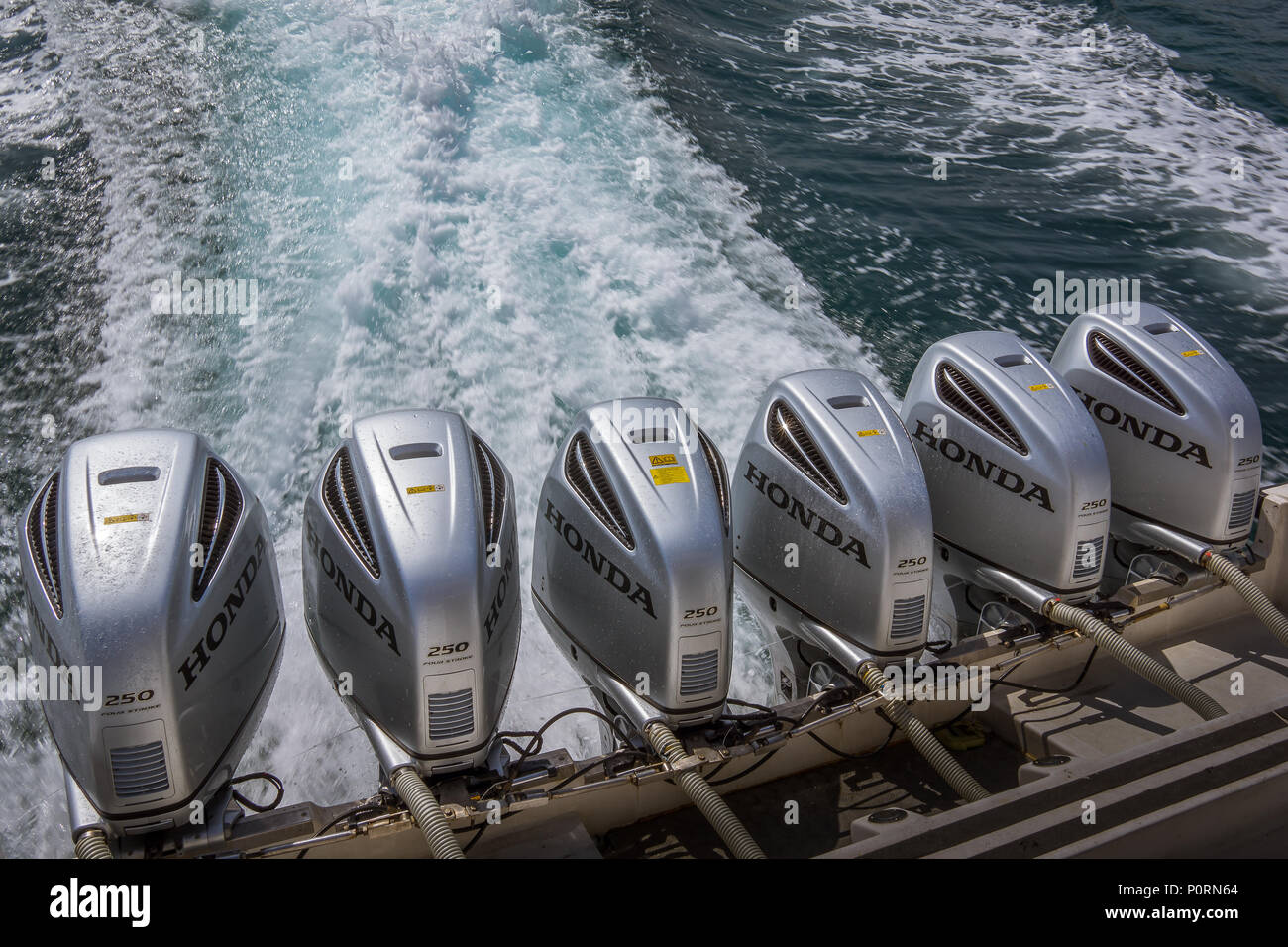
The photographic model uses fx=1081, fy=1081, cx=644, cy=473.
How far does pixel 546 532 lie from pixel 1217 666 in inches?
90.5

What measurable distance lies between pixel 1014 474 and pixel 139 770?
104 inches

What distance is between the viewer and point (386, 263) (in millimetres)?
5977

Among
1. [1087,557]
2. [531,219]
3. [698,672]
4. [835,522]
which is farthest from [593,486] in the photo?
[531,219]

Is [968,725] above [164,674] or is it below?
below

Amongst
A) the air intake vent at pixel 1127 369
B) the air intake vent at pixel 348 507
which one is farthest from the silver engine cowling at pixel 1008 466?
the air intake vent at pixel 348 507

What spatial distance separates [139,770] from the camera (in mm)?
2494

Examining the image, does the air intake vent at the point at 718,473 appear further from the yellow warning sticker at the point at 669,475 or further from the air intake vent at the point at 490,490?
the air intake vent at the point at 490,490

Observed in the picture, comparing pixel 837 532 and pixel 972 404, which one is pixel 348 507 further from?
pixel 972 404

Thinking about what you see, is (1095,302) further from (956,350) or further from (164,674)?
(164,674)

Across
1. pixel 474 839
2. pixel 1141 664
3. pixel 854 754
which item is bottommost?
pixel 854 754

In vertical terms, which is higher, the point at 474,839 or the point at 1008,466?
the point at 1008,466

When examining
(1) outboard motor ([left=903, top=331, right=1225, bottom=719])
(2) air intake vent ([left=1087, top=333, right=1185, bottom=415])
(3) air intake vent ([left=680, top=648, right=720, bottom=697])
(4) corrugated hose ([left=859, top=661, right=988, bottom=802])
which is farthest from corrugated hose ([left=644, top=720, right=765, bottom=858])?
(2) air intake vent ([left=1087, top=333, right=1185, bottom=415])
